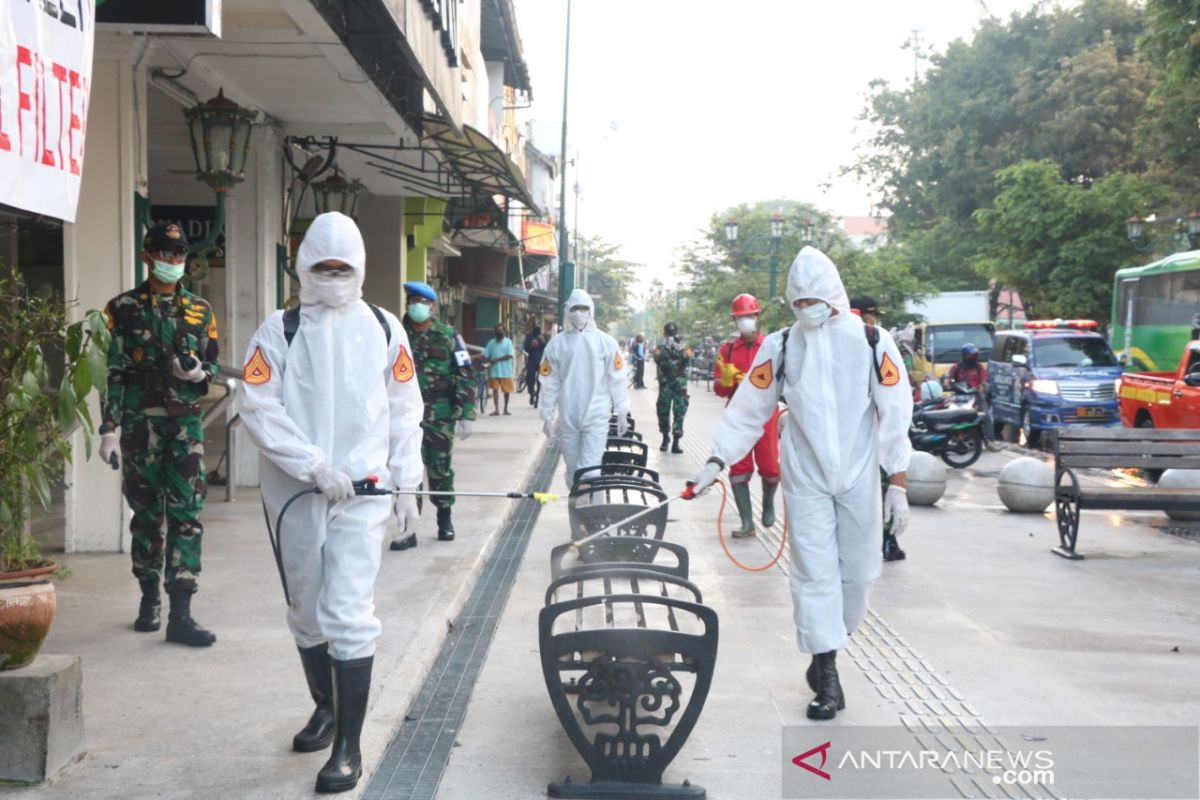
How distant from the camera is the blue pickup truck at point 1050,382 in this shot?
19.3m

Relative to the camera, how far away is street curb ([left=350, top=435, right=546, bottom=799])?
4.74m

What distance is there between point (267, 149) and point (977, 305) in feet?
86.0

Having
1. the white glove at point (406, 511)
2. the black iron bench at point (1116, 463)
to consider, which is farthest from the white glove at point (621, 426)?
the white glove at point (406, 511)

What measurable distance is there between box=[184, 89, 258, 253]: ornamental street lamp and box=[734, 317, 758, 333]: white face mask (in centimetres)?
411

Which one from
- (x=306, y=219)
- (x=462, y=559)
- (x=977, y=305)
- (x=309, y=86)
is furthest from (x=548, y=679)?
(x=977, y=305)

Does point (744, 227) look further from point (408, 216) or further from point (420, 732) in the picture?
point (420, 732)

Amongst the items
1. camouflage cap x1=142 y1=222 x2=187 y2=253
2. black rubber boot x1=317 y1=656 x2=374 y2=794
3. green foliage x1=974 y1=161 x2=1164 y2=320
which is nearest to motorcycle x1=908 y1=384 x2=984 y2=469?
camouflage cap x1=142 y1=222 x2=187 y2=253

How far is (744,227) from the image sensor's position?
172ft

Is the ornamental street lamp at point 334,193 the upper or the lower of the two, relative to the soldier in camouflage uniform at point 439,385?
upper

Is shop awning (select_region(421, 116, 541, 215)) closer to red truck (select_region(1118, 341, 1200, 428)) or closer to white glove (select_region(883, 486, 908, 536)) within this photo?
white glove (select_region(883, 486, 908, 536))

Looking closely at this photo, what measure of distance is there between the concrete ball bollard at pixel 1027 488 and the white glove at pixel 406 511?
8802mm

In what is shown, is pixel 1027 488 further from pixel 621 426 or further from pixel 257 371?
pixel 257 371

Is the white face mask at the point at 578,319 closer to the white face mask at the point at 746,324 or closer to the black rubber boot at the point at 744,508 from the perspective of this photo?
the white face mask at the point at 746,324

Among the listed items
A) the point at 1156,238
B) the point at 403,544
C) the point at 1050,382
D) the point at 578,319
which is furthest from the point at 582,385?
the point at 1156,238
